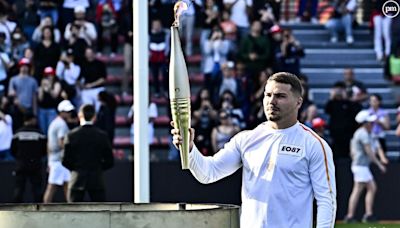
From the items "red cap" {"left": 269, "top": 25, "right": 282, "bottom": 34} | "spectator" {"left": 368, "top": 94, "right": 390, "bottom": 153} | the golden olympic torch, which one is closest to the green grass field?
"spectator" {"left": 368, "top": 94, "right": 390, "bottom": 153}

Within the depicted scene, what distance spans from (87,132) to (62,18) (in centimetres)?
655

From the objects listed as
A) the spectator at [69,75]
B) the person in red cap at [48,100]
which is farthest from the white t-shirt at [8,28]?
the person in red cap at [48,100]

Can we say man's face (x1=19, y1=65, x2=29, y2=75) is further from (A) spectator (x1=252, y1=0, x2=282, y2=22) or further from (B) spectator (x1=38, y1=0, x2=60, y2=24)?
(A) spectator (x1=252, y1=0, x2=282, y2=22)

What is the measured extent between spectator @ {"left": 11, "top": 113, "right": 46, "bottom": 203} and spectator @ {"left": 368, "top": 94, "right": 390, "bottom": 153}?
569 cm

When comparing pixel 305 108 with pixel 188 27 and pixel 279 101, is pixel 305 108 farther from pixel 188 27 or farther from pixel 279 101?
pixel 279 101

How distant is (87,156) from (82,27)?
636cm

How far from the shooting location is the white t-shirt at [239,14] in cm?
2286

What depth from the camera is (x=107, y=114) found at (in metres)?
20.7

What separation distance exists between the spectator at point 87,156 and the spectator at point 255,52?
19.2 ft

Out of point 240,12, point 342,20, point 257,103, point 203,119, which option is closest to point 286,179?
point 203,119

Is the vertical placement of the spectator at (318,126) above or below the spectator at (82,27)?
below

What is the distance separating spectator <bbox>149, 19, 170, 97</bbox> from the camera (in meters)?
21.7

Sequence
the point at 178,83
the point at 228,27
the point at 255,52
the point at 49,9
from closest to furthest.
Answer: the point at 178,83 < the point at 255,52 < the point at 49,9 < the point at 228,27

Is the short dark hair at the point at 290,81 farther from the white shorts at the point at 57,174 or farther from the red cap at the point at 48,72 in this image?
the red cap at the point at 48,72
